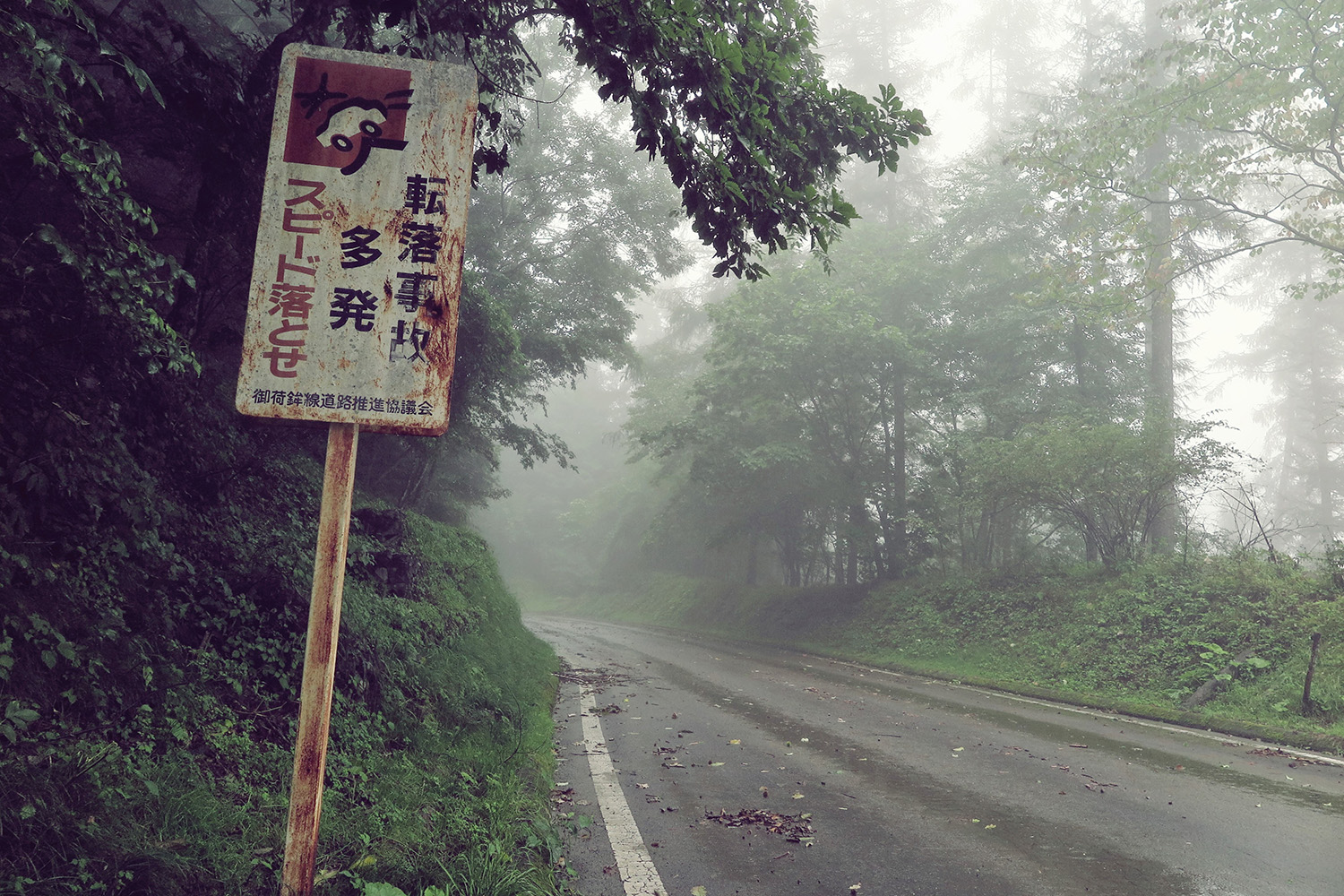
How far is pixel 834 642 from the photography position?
19547 mm

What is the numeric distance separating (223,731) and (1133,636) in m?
13.9

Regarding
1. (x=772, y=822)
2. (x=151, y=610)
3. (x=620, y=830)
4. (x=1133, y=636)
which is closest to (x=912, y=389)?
(x=1133, y=636)

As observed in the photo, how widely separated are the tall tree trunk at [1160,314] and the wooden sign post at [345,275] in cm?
1414

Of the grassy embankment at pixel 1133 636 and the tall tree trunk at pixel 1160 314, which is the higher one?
the tall tree trunk at pixel 1160 314

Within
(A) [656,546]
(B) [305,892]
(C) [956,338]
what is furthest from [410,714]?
(A) [656,546]

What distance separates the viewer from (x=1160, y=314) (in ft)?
61.6

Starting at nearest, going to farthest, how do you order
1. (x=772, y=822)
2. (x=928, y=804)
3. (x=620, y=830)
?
(x=620, y=830) → (x=772, y=822) → (x=928, y=804)

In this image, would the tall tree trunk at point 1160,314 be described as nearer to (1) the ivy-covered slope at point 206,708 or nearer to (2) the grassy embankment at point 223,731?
(1) the ivy-covered slope at point 206,708

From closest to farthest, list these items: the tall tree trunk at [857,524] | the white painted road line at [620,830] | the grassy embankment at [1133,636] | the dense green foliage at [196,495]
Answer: the dense green foliage at [196,495] → the white painted road line at [620,830] → the grassy embankment at [1133,636] → the tall tree trunk at [857,524]

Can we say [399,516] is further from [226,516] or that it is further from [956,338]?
[956,338]

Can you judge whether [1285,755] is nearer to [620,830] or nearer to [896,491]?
[620,830]

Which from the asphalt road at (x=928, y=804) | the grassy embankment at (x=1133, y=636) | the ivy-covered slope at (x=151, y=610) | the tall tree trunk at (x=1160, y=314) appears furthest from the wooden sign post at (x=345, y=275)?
the tall tree trunk at (x=1160, y=314)

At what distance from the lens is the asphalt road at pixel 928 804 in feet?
13.4

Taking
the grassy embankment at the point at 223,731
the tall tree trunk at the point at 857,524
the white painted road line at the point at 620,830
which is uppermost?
the tall tree trunk at the point at 857,524
